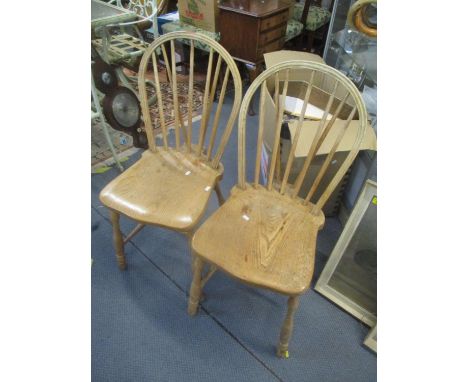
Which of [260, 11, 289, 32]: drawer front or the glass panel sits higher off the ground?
[260, 11, 289, 32]: drawer front

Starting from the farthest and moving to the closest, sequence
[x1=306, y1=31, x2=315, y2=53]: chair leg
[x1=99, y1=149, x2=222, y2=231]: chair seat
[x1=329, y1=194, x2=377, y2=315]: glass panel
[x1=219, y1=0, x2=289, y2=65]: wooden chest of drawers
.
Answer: [x1=306, y1=31, x2=315, y2=53]: chair leg < [x1=219, y1=0, x2=289, y2=65]: wooden chest of drawers < [x1=329, y1=194, x2=377, y2=315]: glass panel < [x1=99, y1=149, x2=222, y2=231]: chair seat

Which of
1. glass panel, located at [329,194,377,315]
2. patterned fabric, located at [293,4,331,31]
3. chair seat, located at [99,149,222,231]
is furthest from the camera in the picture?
patterned fabric, located at [293,4,331,31]

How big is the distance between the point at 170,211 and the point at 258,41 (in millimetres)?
1792

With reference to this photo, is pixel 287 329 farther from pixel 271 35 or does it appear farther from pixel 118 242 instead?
pixel 271 35

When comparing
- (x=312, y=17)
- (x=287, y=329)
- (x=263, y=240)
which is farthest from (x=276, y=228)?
(x=312, y=17)

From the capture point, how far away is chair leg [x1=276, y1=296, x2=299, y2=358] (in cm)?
102

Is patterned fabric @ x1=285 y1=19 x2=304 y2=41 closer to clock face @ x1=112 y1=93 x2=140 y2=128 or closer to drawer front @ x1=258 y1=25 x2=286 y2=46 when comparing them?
drawer front @ x1=258 y1=25 x2=286 y2=46

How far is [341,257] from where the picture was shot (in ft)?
4.25

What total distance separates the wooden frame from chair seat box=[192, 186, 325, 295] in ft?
0.63

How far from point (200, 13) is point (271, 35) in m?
0.63

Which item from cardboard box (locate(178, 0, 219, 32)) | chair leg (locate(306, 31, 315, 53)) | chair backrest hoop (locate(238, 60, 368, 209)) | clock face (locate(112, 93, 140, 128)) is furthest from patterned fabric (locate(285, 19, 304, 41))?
chair backrest hoop (locate(238, 60, 368, 209))

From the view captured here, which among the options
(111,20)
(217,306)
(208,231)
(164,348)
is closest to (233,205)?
(208,231)

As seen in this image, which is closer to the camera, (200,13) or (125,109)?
(125,109)
